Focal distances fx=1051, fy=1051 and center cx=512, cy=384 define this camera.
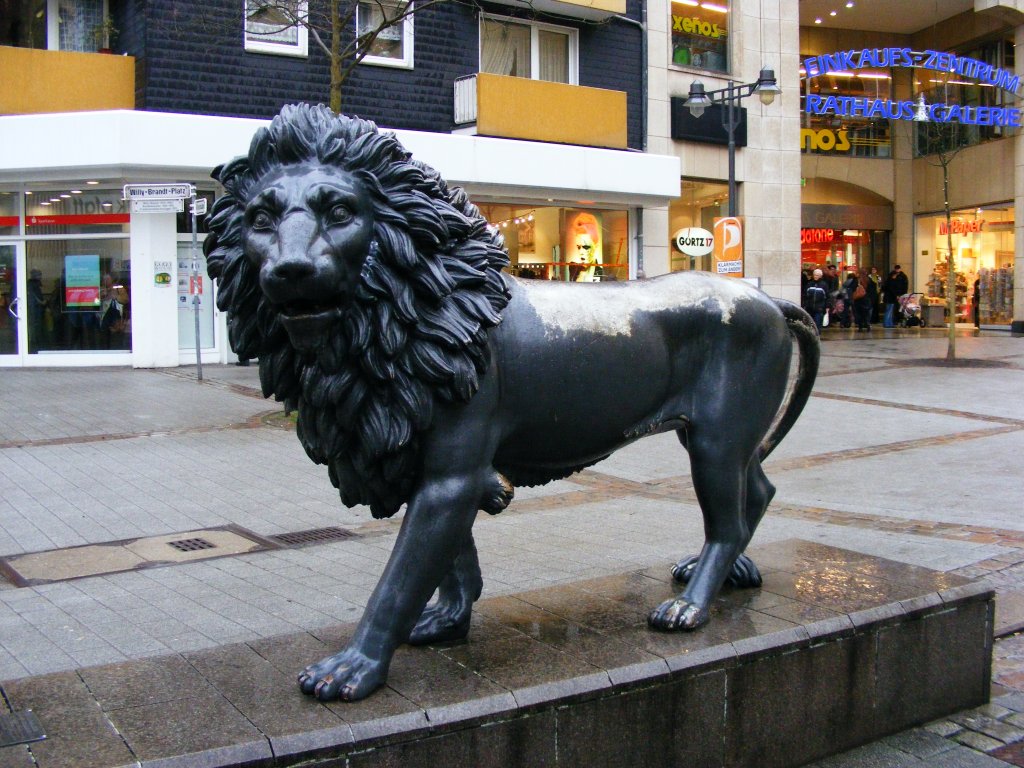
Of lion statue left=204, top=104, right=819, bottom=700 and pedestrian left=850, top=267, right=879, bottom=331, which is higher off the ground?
pedestrian left=850, top=267, right=879, bottom=331

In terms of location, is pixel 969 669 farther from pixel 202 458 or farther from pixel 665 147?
pixel 665 147

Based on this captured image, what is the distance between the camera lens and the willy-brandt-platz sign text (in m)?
28.1

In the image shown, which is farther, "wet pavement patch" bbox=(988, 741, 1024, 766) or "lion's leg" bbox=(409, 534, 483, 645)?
"wet pavement patch" bbox=(988, 741, 1024, 766)

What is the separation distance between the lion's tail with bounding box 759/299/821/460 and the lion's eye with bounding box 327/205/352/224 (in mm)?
1899

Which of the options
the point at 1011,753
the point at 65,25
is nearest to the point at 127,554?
the point at 1011,753

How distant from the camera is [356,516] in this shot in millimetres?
7688

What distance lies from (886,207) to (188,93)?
2435 centimetres

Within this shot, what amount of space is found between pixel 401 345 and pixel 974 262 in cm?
3377

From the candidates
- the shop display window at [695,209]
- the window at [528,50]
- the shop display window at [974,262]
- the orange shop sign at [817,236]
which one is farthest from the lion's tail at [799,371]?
the orange shop sign at [817,236]

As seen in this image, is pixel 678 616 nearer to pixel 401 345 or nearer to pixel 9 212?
pixel 401 345

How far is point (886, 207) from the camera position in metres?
34.5

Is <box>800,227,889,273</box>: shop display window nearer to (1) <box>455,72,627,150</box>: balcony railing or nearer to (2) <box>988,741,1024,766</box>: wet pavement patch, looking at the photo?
(1) <box>455,72,627,150</box>: balcony railing

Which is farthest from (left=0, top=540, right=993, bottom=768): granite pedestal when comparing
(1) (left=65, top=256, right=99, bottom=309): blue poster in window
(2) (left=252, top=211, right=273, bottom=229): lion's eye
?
(1) (left=65, top=256, right=99, bottom=309): blue poster in window

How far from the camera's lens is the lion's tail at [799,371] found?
4.02 meters
